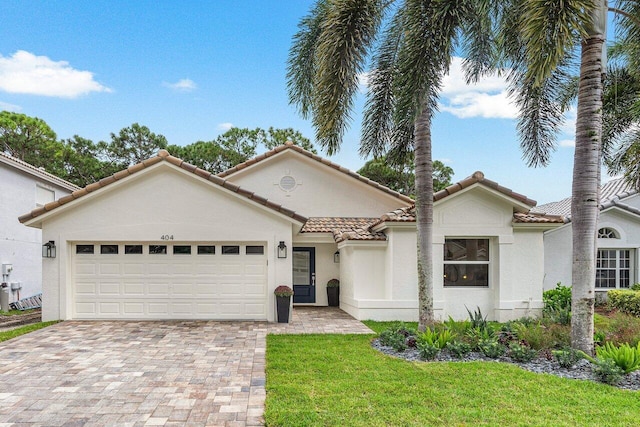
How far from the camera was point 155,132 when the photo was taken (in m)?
32.7

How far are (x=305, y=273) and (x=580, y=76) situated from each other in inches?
441

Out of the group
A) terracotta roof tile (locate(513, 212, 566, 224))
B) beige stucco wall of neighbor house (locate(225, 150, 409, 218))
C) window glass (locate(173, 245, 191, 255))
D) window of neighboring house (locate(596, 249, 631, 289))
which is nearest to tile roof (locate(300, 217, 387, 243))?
beige stucco wall of neighbor house (locate(225, 150, 409, 218))

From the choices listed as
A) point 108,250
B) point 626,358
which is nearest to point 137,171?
point 108,250

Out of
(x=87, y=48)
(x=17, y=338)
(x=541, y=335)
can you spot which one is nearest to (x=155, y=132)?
(x=87, y=48)

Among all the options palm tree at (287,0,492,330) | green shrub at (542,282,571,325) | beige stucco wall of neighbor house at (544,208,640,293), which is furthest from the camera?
beige stucco wall of neighbor house at (544,208,640,293)

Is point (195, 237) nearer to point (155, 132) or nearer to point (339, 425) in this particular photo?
point (339, 425)

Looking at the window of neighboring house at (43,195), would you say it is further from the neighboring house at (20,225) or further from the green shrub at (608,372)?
the green shrub at (608,372)

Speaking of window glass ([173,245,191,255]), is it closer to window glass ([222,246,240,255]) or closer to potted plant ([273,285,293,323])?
window glass ([222,246,240,255])

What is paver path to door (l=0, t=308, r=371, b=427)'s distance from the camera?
5445 mm

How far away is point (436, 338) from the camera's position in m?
8.62

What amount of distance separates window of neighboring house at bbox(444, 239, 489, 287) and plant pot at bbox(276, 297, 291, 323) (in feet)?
16.6

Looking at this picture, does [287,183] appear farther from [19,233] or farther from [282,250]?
[19,233]

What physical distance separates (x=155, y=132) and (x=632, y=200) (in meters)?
31.2

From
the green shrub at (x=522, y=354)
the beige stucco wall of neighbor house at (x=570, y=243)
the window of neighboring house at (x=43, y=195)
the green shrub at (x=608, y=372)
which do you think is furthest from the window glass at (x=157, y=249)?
the beige stucco wall of neighbor house at (x=570, y=243)
